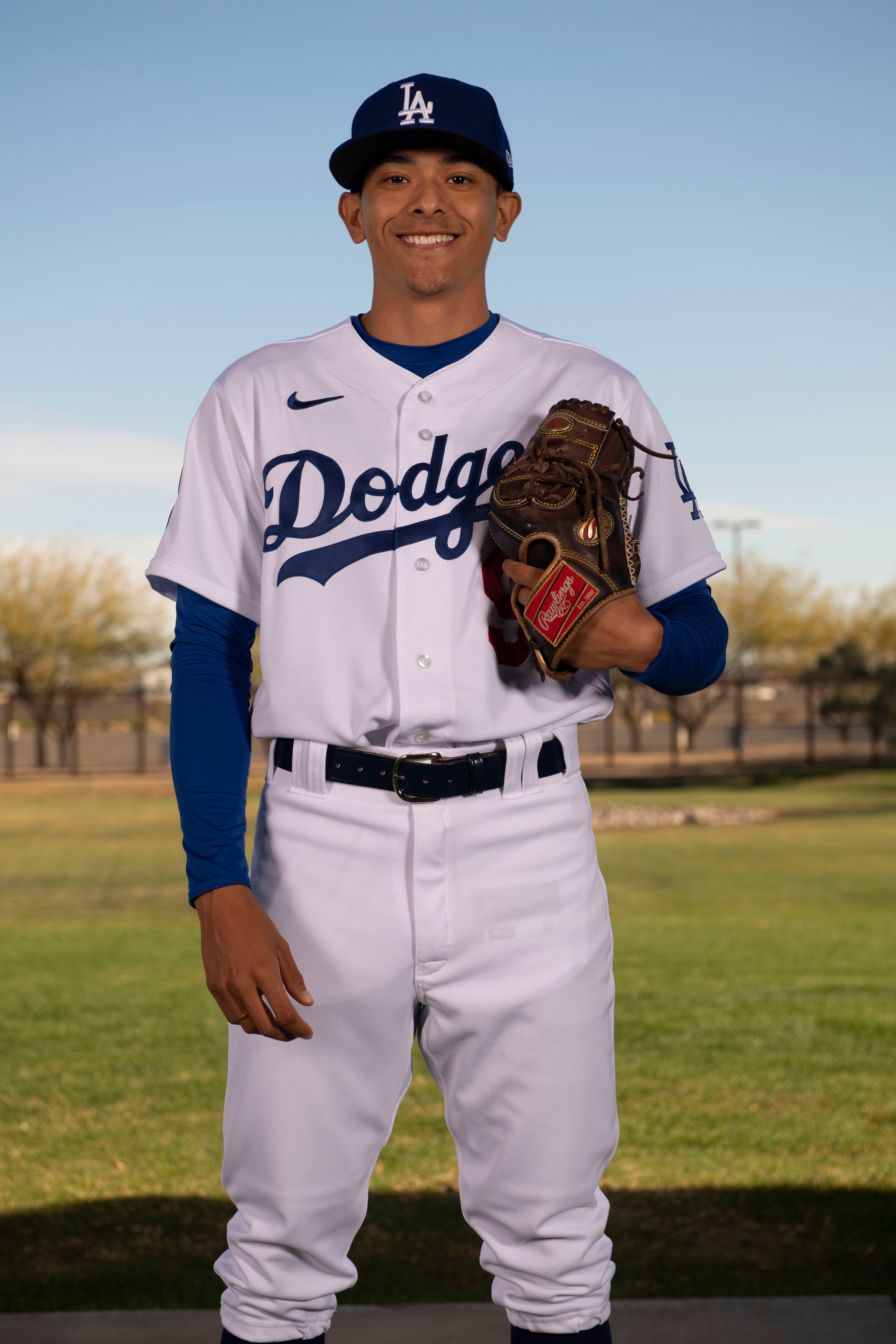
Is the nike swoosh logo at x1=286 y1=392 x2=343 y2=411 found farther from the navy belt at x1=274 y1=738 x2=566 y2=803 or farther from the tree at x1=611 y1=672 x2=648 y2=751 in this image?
the tree at x1=611 y1=672 x2=648 y2=751

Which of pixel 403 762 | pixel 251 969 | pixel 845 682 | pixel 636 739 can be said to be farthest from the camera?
pixel 636 739

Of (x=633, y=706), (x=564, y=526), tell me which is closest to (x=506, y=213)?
(x=564, y=526)

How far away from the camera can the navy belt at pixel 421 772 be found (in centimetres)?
196

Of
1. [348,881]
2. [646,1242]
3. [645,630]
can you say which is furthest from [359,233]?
[646,1242]

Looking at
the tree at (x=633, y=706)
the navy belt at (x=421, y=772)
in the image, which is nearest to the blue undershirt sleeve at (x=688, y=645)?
the navy belt at (x=421, y=772)

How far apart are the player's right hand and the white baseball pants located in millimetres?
88

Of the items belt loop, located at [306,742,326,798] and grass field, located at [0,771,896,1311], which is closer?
belt loop, located at [306,742,326,798]

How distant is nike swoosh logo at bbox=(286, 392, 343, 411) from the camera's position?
6.94 ft

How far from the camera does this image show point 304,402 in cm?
212

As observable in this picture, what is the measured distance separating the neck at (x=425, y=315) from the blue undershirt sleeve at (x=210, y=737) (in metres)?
0.58

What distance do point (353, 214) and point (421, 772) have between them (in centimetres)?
103

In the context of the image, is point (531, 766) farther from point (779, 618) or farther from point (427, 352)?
point (779, 618)

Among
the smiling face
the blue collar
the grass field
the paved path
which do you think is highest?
the smiling face

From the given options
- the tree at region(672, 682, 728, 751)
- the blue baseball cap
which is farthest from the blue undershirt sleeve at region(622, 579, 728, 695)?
the tree at region(672, 682, 728, 751)
